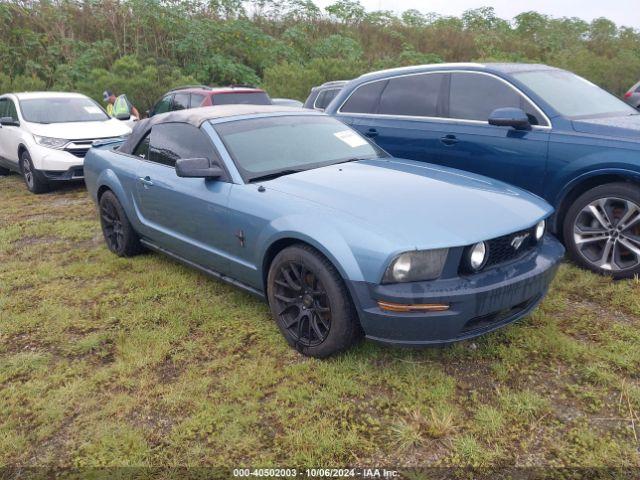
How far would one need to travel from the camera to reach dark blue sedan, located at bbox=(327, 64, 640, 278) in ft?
13.6

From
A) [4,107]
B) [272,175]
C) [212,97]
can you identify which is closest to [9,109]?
[4,107]

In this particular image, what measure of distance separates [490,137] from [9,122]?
762 centimetres

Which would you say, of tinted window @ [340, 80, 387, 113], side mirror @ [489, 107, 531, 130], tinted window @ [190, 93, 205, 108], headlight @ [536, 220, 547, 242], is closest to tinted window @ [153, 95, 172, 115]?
tinted window @ [190, 93, 205, 108]

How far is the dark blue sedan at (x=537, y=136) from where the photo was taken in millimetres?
4141

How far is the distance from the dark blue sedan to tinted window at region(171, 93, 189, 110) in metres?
5.58

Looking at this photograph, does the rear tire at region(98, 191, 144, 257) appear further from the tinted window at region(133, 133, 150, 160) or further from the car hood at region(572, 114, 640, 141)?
the car hood at region(572, 114, 640, 141)

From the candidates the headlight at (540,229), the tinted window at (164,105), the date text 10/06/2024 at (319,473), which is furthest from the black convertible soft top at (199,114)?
the tinted window at (164,105)

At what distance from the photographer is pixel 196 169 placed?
3633mm

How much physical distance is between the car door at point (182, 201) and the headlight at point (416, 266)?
1334mm

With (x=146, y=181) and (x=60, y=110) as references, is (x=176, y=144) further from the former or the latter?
(x=60, y=110)

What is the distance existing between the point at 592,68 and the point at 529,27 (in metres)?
12.5

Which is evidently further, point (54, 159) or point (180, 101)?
point (180, 101)

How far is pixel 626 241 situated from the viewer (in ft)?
13.6

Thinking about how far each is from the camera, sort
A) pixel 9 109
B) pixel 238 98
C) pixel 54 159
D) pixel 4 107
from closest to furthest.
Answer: pixel 54 159
pixel 9 109
pixel 4 107
pixel 238 98
